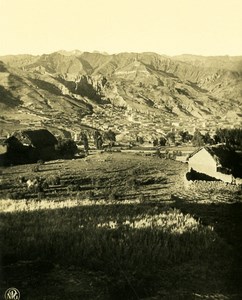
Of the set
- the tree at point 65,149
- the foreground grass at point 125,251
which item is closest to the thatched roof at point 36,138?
the tree at point 65,149

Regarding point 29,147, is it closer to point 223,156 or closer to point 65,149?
point 65,149

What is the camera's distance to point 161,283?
35.0 feet

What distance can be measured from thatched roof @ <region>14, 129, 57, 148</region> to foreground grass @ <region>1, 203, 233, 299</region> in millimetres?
39093

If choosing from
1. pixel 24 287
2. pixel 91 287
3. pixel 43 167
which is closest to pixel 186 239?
pixel 91 287

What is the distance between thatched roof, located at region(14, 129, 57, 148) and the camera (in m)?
54.8

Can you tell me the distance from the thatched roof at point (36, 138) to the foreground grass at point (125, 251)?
39.1m

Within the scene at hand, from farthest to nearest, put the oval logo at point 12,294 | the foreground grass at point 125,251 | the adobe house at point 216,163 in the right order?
1. the adobe house at point 216,163
2. the foreground grass at point 125,251
3. the oval logo at point 12,294

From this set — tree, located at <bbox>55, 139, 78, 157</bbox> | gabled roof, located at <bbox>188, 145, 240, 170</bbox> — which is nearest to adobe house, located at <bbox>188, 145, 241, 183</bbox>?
gabled roof, located at <bbox>188, 145, 240, 170</bbox>

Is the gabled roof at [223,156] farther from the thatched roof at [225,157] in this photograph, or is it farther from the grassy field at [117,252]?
the grassy field at [117,252]

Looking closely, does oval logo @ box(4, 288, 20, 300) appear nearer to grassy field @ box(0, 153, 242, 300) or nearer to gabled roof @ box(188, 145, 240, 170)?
grassy field @ box(0, 153, 242, 300)

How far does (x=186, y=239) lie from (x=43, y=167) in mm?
31229

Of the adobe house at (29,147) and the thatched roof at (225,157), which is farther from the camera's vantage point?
the adobe house at (29,147)

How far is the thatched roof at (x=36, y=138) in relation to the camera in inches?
2157

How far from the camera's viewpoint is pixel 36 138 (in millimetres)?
56250
